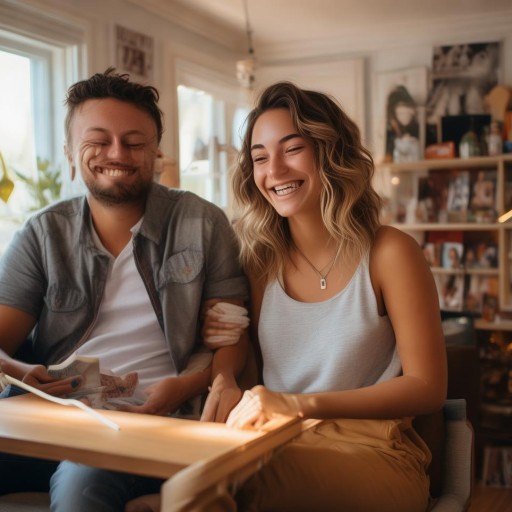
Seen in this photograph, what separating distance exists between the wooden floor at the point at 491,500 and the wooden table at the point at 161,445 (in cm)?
268

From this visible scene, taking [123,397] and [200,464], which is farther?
[123,397]

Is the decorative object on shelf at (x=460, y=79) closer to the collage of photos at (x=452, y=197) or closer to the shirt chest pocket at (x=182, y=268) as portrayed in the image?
the collage of photos at (x=452, y=197)

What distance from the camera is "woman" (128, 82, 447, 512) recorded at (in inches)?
54.5

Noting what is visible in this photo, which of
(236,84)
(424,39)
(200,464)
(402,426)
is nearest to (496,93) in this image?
(424,39)

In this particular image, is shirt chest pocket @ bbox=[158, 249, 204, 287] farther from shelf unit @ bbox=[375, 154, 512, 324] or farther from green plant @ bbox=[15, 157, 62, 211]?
shelf unit @ bbox=[375, 154, 512, 324]

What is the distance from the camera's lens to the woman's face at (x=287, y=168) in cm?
180

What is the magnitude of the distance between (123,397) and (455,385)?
2.82ft

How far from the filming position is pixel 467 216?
509cm

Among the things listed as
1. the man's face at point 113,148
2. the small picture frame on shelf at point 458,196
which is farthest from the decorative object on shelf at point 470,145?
the man's face at point 113,148

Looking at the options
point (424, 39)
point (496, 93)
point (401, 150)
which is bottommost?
point (401, 150)

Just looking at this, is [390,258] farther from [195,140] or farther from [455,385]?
[195,140]

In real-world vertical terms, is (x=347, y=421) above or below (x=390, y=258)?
below

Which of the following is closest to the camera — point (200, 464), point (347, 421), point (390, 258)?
point (200, 464)

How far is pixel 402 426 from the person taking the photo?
158 cm
